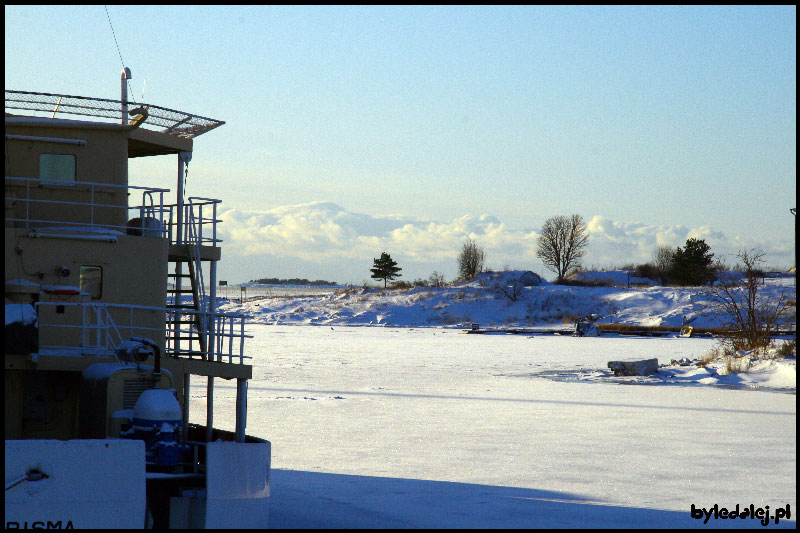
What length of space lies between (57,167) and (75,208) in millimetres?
725

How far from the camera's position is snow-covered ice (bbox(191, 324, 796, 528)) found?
12.4m

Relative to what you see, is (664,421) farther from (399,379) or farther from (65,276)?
(65,276)

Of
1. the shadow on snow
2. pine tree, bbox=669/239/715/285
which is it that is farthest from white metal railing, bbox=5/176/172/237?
pine tree, bbox=669/239/715/285

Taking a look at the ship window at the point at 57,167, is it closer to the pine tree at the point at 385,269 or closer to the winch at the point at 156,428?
the winch at the point at 156,428

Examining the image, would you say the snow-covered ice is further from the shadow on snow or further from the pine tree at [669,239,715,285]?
the pine tree at [669,239,715,285]

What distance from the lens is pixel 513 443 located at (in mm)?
17688

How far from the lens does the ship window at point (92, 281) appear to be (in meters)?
12.7

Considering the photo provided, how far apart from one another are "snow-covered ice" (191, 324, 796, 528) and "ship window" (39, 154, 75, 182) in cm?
587

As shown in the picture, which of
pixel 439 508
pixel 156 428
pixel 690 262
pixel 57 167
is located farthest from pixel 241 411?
pixel 690 262

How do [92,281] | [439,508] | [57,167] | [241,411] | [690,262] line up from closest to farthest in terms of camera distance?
[439,508] < [241,411] < [92,281] < [57,167] < [690,262]

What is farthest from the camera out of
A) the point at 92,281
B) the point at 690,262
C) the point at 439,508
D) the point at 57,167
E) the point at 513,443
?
the point at 690,262

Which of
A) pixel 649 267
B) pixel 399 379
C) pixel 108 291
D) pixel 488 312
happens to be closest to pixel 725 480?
pixel 108 291

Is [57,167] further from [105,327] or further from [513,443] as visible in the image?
[513,443]

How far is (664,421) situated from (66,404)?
45.7 ft
